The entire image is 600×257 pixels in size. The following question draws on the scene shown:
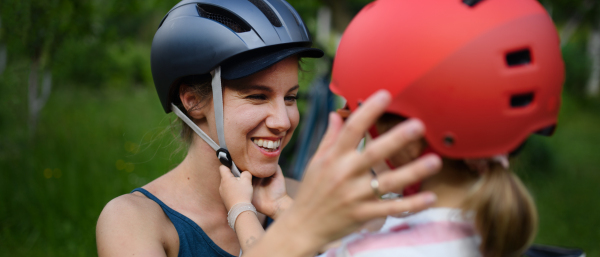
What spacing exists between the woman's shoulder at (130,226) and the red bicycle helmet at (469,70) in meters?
1.27

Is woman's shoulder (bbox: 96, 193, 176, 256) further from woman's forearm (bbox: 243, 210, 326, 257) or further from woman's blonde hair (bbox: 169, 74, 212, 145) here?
woman's forearm (bbox: 243, 210, 326, 257)

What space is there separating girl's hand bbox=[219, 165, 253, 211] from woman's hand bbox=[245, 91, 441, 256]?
86cm

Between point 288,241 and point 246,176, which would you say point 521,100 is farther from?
point 246,176

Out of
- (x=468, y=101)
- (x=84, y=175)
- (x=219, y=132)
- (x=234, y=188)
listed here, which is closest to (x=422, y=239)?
(x=468, y=101)

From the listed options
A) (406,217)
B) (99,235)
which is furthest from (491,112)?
(99,235)

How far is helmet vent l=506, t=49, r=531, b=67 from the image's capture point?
1476 millimetres

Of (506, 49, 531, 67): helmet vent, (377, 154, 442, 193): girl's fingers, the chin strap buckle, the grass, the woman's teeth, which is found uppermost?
(506, 49, 531, 67): helmet vent

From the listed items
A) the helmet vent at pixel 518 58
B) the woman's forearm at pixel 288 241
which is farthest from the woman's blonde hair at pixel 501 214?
the woman's forearm at pixel 288 241

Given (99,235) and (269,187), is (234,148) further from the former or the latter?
(99,235)

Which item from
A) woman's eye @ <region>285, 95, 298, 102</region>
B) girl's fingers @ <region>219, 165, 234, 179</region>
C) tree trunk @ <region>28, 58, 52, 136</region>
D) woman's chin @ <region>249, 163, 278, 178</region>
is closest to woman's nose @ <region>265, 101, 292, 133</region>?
woman's eye @ <region>285, 95, 298, 102</region>

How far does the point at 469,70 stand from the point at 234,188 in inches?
52.4

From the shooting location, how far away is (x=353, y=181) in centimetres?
124

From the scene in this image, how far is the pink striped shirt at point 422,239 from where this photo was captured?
1.39 m

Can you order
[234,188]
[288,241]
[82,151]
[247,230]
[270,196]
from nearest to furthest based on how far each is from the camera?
[288,241] < [247,230] < [234,188] < [270,196] < [82,151]
